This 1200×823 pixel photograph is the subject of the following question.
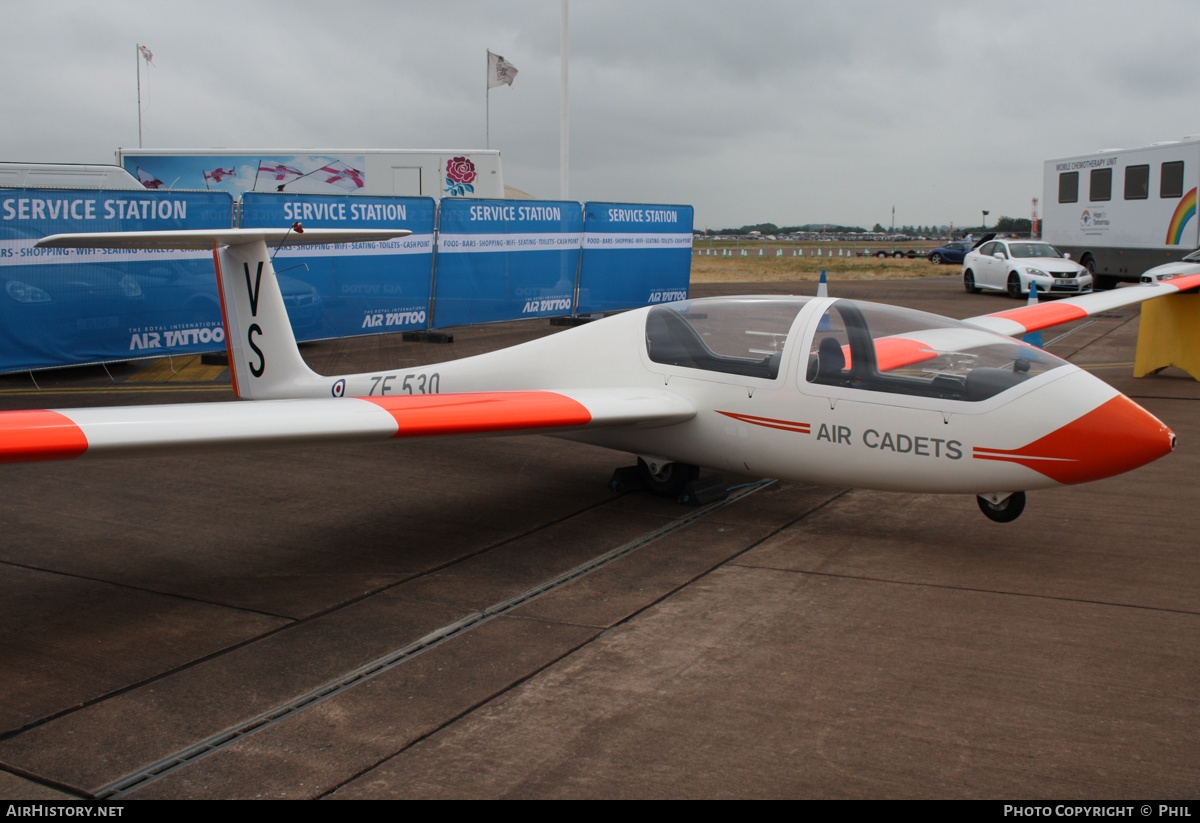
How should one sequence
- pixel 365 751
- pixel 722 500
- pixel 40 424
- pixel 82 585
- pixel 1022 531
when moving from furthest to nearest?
pixel 722 500 → pixel 1022 531 → pixel 82 585 → pixel 40 424 → pixel 365 751

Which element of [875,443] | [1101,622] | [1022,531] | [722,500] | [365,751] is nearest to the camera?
[365,751]

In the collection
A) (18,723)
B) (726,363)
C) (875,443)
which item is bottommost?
(18,723)

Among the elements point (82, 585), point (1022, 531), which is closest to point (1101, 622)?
point (1022, 531)

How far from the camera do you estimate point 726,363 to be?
6801mm

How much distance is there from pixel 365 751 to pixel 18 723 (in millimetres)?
1556

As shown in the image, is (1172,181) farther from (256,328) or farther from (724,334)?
(256,328)

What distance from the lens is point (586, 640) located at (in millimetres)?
4781

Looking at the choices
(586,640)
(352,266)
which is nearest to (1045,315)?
(586,640)

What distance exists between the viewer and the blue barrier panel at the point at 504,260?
17.0 metres

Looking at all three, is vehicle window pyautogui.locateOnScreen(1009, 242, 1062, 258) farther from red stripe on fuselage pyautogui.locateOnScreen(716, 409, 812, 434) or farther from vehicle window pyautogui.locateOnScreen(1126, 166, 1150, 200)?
red stripe on fuselage pyautogui.locateOnScreen(716, 409, 812, 434)

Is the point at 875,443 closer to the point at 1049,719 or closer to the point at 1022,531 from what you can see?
the point at 1022,531

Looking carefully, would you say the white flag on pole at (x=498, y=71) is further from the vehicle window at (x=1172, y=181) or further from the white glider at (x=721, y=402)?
the white glider at (x=721, y=402)

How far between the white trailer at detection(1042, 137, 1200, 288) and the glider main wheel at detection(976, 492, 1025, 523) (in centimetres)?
2177

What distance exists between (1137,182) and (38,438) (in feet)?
92.3
